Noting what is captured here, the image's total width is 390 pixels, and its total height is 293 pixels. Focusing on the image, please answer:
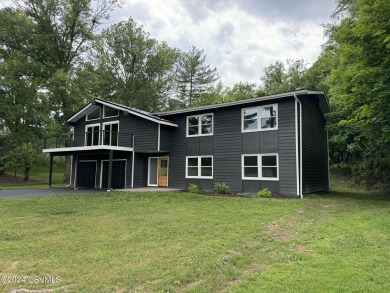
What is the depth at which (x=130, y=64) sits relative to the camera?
3319cm

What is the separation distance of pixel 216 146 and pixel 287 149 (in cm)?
413

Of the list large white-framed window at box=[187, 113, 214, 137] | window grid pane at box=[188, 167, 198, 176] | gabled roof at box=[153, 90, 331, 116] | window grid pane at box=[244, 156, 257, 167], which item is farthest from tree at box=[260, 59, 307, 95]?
window grid pane at box=[188, 167, 198, 176]

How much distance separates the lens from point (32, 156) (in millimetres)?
24750

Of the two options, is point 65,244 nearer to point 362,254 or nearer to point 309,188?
point 362,254

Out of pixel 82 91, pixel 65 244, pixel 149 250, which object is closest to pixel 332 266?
pixel 149 250

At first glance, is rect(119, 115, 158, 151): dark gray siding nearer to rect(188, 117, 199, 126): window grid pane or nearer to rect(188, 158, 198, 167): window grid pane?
rect(188, 117, 199, 126): window grid pane

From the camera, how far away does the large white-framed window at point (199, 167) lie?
16.6m

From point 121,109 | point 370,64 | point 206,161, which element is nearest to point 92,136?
point 121,109

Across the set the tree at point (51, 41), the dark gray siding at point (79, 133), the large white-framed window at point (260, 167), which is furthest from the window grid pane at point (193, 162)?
the tree at point (51, 41)

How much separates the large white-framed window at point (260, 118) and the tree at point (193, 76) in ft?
77.2

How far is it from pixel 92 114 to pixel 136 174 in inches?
257

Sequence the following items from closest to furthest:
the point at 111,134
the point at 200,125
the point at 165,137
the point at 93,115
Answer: the point at 200,125, the point at 165,137, the point at 111,134, the point at 93,115

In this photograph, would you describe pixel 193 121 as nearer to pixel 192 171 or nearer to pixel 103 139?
pixel 192 171

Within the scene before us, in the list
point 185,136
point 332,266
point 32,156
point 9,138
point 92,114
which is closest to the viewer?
point 332,266
